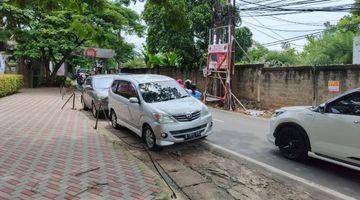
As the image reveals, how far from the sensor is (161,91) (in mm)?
9266

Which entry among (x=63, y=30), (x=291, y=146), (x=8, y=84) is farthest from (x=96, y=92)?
(x=63, y=30)

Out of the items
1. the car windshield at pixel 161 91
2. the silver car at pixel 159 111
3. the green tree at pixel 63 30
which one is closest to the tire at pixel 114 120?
the silver car at pixel 159 111

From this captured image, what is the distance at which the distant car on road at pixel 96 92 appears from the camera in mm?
12938

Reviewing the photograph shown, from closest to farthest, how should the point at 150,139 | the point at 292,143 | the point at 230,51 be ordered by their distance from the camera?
the point at 292,143
the point at 150,139
the point at 230,51

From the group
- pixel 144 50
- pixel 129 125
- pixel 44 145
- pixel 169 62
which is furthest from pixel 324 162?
pixel 144 50

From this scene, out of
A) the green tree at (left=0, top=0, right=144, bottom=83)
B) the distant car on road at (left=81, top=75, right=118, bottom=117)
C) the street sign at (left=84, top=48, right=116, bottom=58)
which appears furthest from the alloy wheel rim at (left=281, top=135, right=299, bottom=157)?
the green tree at (left=0, top=0, right=144, bottom=83)

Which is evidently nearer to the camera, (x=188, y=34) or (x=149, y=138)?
(x=149, y=138)

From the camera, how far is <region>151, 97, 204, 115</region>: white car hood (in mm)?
8109

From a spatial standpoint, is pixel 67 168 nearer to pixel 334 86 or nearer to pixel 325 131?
pixel 325 131

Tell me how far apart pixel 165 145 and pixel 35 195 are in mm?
3412

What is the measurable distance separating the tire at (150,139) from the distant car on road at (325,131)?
2677 millimetres

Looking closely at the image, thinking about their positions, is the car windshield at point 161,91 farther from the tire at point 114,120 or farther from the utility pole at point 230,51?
the utility pole at point 230,51

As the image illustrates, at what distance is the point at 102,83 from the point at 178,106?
6627 millimetres

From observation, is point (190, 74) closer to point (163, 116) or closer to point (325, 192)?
point (163, 116)
